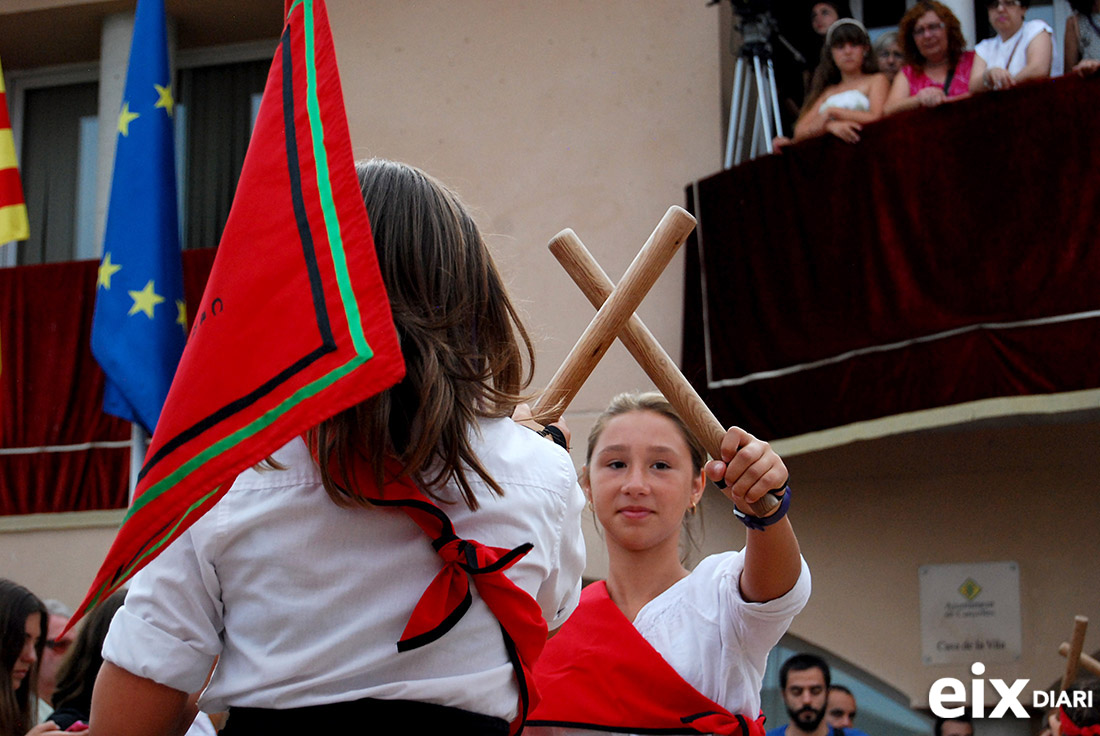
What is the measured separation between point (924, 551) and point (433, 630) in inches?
247

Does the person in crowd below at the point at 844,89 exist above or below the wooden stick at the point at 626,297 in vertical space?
above

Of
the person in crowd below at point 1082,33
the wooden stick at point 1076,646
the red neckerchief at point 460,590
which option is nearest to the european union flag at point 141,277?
the wooden stick at point 1076,646

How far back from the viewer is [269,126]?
1.40 m

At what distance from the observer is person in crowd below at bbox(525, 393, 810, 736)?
2.03m

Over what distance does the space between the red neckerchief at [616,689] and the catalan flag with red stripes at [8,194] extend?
371cm

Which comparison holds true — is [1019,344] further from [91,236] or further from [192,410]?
[91,236]

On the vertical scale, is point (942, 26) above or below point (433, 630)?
above

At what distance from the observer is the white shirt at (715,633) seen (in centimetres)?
220

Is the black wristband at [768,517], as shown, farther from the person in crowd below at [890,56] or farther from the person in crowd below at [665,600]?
the person in crowd below at [890,56]

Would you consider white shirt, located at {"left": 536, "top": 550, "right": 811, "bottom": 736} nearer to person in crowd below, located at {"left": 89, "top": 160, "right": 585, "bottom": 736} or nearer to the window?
person in crowd below, located at {"left": 89, "top": 160, "right": 585, "bottom": 736}

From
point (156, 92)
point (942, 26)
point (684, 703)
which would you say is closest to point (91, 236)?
point (156, 92)

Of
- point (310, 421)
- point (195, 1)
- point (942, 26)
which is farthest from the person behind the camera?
point (195, 1)

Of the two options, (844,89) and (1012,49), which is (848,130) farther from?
(1012,49)

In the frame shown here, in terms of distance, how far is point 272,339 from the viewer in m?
1.23
